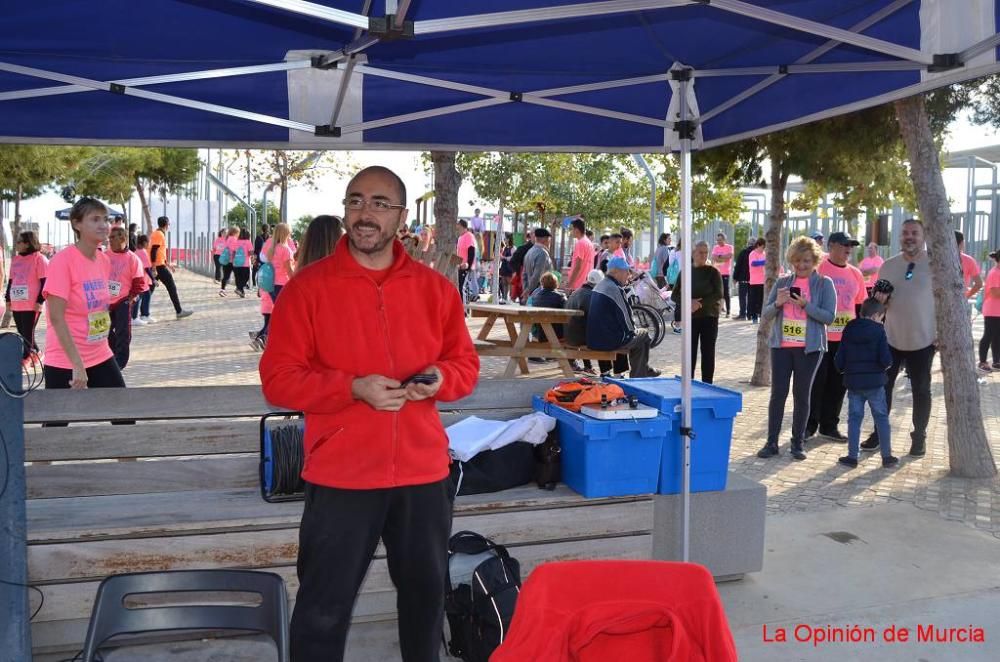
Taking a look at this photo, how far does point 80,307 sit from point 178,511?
166 centimetres

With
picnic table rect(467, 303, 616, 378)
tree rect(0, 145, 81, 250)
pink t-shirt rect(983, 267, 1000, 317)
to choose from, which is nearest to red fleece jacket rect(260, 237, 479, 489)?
picnic table rect(467, 303, 616, 378)

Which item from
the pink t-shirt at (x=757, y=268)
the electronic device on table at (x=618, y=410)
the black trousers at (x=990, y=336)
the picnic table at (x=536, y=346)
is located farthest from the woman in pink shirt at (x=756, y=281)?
the electronic device on table at (x=618, y=410)

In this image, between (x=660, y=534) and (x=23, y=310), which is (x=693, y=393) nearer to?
(x=660, y=534)

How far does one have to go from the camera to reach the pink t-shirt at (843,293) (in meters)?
8.11

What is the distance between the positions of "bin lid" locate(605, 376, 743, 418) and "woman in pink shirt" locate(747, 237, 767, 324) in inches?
562

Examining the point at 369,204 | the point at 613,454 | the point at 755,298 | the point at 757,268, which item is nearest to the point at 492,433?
the point at 613,454

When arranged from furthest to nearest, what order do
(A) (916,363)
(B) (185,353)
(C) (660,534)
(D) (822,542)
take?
(B) (185,353), (A) (916,363), (D) (822,542), (C) (660,534)

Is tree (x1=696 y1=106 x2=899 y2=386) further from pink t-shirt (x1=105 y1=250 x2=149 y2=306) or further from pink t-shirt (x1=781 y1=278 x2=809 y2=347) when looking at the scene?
pink t-shirt (x1=105 y1=250 x2=149 y2=306)

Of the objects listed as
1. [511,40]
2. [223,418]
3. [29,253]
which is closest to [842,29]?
[511,40]

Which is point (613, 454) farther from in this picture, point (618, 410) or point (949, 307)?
point (949, 307)

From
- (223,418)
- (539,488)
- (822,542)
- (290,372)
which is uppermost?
(290,372)

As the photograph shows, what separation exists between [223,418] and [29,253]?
7.53 m

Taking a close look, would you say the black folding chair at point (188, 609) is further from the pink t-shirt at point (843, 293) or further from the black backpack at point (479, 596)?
the pink t-shirt at point (843, 293)

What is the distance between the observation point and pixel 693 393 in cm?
493
